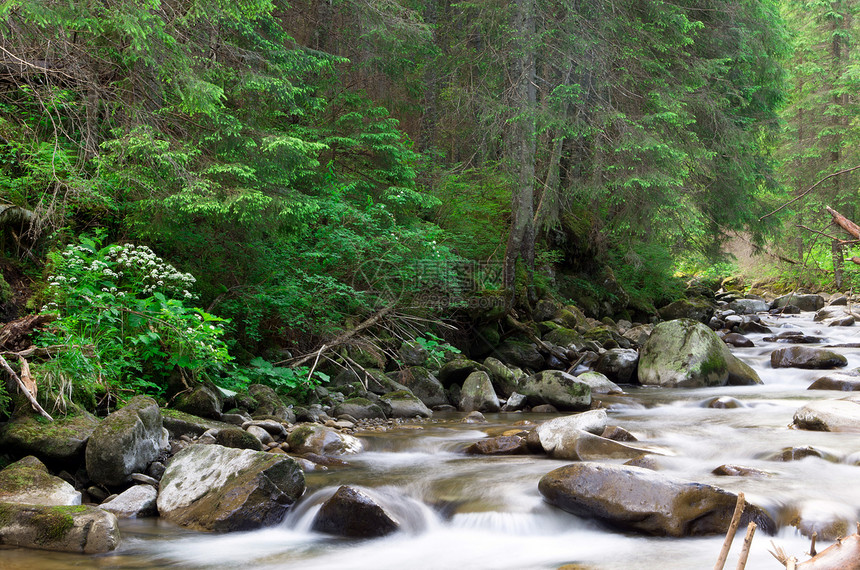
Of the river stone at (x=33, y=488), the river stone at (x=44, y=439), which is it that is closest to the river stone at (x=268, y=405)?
the river stone at (x=44, y=439)

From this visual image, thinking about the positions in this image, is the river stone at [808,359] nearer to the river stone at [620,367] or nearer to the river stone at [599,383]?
the river stone at [620,367]

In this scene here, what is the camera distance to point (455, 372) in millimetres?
9539

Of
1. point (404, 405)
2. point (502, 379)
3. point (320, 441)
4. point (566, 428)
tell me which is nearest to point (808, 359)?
point (502, 379)

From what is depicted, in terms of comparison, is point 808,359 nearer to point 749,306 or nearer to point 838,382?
point 838,382

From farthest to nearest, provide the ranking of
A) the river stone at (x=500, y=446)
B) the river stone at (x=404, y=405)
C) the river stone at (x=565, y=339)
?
1. the river stone at (x=565, y=339)
2. the river stone at (x=404, y=405)
3. the river stone at (x=500, y=446)

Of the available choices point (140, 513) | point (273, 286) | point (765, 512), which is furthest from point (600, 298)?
point (140, 513)

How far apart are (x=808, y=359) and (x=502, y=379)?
6.14 metres

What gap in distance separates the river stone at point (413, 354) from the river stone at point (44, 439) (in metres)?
5.40

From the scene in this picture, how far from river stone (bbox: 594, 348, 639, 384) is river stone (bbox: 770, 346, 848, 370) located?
2.98 m

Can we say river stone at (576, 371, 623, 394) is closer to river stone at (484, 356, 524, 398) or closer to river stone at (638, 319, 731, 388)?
river stone at (638, 319, 731, 388)

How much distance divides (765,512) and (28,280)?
24.4 ft

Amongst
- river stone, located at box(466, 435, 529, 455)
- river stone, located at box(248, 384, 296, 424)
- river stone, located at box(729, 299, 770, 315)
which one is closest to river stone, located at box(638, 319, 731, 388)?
river stone, located at box(466, 435, 529, 455)

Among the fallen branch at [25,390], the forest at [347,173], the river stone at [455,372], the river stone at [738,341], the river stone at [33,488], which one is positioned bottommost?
the river stone at [738,341]

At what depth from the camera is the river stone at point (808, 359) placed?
11.4m
